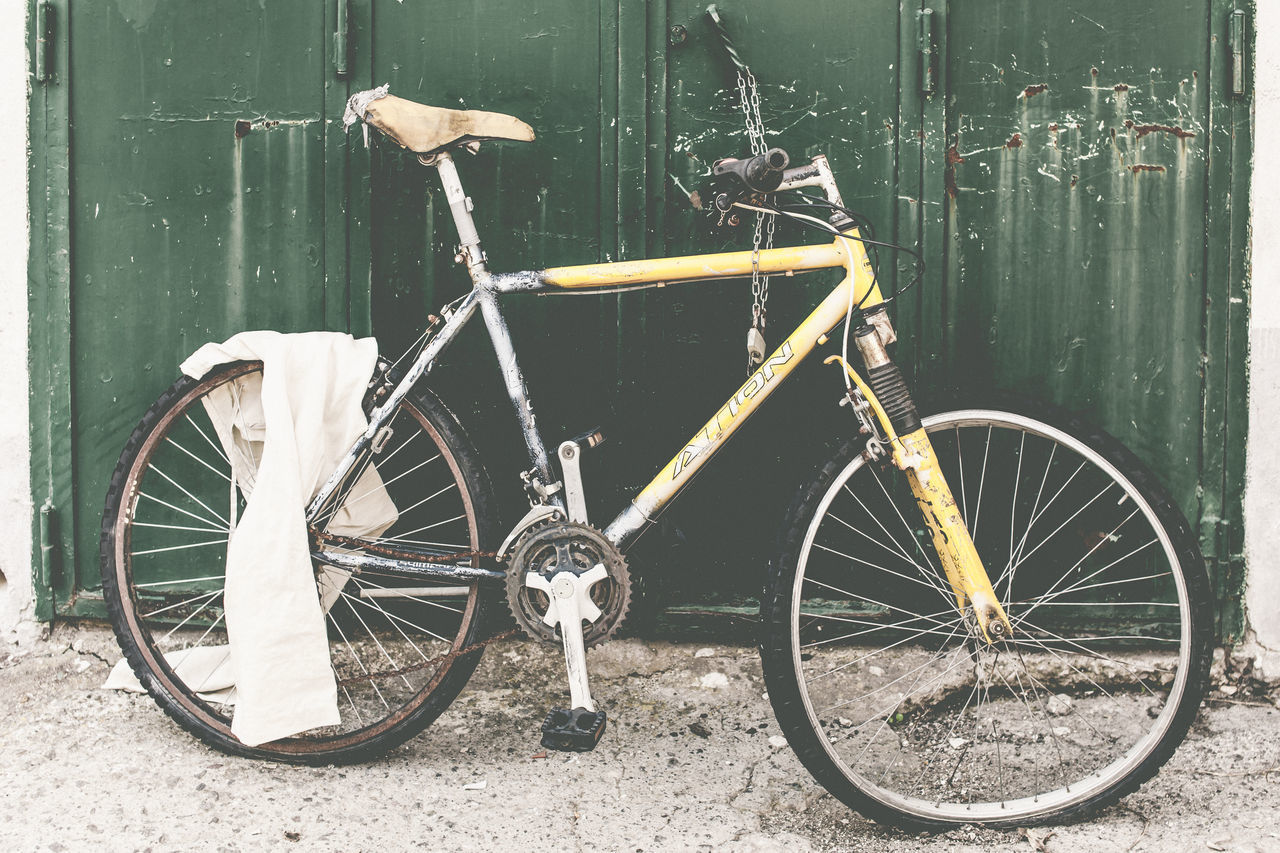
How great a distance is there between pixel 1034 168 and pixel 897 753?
1763mm

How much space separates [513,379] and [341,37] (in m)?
1.26

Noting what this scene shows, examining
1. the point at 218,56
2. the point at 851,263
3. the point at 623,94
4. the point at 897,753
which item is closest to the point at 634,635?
the point at 897,753

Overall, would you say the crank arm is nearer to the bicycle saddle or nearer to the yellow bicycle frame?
the yellow bicycle frame

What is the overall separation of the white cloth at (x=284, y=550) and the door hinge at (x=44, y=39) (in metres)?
1.20

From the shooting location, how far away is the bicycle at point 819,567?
252 cm

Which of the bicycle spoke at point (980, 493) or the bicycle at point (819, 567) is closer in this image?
the bicycle at point (819, 567)

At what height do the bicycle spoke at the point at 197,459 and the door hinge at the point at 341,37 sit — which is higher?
the door hinge at the point at 341,37

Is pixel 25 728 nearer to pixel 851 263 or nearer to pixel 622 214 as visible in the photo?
pixel 622 214

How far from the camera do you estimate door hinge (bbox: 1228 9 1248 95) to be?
3.04m

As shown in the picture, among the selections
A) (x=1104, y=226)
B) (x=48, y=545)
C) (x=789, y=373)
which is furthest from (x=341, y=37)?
(x=1104, y=226)

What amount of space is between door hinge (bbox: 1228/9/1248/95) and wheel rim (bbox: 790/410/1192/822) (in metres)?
1.17

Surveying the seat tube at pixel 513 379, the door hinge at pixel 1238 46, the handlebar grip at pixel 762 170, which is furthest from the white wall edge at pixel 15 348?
the door hinge at pixel 1238 46

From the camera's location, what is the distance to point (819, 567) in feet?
10.8

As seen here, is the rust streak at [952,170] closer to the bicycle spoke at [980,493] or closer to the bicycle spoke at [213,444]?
the bicycle spoke at [980,493]
